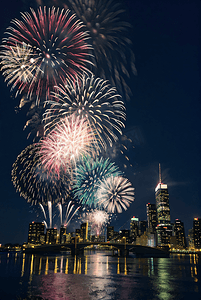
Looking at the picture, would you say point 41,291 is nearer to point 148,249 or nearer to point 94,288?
→ point 94,288

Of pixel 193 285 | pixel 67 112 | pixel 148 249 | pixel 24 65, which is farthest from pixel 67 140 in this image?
pixel 148 249

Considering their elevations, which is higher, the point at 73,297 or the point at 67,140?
the point at 67,140

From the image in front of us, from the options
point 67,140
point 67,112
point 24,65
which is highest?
point 24,65

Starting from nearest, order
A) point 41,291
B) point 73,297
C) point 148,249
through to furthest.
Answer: point 73,297 → point 41,291 → point 148,249

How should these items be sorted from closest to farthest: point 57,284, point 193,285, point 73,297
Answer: point 73,297, point 57,284, point 193,285

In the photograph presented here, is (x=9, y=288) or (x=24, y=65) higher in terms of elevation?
(x=24, y=65)

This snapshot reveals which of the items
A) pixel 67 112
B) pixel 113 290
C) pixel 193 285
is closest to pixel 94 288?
pixel 113 290

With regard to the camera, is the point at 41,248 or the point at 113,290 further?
the point at 41,248

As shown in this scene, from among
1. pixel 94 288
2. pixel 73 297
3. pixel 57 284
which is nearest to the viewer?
pixel 73 297

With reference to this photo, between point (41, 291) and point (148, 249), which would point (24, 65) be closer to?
point (41, 291)
